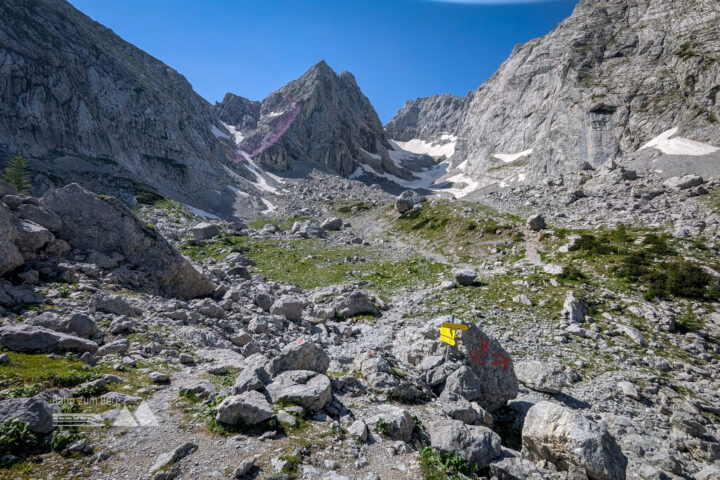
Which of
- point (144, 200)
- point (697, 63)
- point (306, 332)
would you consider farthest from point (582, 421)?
point (697, 63)

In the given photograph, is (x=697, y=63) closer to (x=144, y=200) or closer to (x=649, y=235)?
(x=649, y=235)

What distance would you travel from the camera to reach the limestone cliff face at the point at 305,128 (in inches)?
5851

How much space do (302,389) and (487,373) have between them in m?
7.28

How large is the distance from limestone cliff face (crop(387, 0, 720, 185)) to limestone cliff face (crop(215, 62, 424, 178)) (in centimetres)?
7898

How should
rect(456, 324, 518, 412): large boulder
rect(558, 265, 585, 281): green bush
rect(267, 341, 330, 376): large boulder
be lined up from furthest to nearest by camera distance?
rect(558, 265, 585, 281): green bush → rect(456, 324, 518, 412): large boulder → rect(267, 341, 330, 376): large boulder

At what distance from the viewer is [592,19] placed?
379 feet

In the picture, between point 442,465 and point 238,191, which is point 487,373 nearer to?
point 442,465

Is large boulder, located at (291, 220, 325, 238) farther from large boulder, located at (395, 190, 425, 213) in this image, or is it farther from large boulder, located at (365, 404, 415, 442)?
large boulder, located at (365, 404, 415, 442)

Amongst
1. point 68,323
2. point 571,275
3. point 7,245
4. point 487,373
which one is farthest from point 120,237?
point 571,275

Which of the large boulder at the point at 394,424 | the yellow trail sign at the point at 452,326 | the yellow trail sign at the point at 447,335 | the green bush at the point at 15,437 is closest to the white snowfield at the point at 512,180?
the yellow trail sign at the point at 452,326

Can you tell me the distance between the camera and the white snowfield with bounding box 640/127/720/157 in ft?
201

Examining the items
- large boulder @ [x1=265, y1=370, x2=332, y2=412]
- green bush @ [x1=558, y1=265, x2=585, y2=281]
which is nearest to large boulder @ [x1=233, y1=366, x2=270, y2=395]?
large boulder @ [x1=265, y1=370, x2=332, y2=412]

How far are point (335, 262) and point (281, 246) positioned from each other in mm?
14183

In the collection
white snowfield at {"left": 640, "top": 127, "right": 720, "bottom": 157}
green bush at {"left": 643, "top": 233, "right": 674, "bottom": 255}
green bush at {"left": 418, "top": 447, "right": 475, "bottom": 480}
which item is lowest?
green bush at {"left": 418, "top": 447, "right": 475, "bottom": 480}
